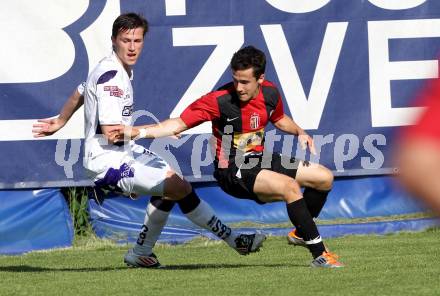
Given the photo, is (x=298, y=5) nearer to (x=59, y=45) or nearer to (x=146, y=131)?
(x=59, y=45)

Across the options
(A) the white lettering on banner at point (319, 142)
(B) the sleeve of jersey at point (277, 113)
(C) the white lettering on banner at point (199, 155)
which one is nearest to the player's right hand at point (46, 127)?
(B) the sleeve of jersey at point (277, 113)

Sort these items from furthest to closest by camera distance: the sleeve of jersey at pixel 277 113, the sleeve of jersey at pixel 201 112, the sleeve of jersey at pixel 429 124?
1. the sleeve of jersey at pixel 277 113
2. the sleeve of jersey at pixel 201 112
3. the sleeve of jersey at pixel 429 124

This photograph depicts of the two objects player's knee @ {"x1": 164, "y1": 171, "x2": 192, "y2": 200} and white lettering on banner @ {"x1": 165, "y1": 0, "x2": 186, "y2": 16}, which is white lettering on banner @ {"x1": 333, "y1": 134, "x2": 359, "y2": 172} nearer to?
white lettering on banner @ {"x1": 165, "y1": 0, "x2": 186, "y2": 16}

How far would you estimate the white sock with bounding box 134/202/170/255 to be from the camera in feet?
24.8

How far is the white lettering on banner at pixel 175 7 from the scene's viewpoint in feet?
32.8

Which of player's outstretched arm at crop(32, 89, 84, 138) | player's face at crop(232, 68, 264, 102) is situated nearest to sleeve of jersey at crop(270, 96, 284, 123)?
player's face at crop(232, 68, 264, 102)

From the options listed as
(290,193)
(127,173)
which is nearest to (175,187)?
(127,173)

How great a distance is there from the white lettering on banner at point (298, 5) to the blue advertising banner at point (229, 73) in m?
0.01

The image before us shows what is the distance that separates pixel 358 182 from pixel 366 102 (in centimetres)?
95

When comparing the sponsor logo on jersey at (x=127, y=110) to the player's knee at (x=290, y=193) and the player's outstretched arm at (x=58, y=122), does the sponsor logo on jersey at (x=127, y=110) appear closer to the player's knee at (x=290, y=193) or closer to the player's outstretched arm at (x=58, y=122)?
the player's outstretched arm at (x=58, y=122)

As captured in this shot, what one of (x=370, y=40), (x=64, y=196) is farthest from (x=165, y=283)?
(x=370, y=40)

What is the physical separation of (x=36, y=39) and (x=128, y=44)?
2928mm

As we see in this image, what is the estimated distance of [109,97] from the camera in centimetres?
704

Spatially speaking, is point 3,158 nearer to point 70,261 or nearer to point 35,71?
point 35,71
